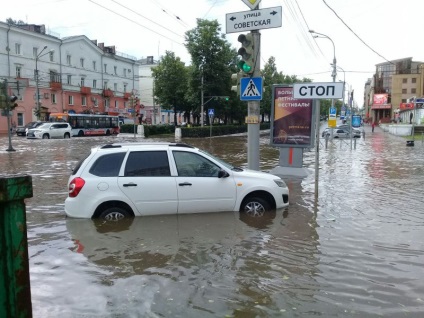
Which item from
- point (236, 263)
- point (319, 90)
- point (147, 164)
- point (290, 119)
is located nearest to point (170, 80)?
point (290, 119)

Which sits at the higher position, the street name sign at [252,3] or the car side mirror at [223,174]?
the street name sign at [252,3]

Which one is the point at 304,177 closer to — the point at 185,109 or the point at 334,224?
the point at 334,224

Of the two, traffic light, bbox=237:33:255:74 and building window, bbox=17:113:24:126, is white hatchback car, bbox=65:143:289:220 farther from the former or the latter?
building window, bbox=17:113:24:126

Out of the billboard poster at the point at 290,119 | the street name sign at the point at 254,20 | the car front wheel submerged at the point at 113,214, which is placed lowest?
the car front wheel submerged at the point at 113,214

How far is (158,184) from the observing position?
7129 millimetres

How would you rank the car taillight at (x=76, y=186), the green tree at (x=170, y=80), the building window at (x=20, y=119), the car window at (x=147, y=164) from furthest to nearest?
the green tree at (x=170, y=80), the building window at (x=20, y=119), the car window at (x=147, y=164), the car taillight at (x=76, y=186)

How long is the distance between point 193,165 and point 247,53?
12.5 ft

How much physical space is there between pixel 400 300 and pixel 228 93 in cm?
4190

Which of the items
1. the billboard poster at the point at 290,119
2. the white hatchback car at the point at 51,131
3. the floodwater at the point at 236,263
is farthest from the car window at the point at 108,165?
the white hatchback car at the point at 51,131

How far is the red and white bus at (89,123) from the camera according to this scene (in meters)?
46.0

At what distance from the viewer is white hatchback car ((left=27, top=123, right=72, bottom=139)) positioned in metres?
38.9

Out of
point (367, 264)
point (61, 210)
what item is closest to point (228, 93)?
point (61, 210)

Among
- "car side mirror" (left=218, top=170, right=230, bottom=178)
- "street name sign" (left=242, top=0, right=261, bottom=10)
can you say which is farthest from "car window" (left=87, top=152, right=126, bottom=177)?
"street name sign" (left=242, top=0, right=261, bottom=10)

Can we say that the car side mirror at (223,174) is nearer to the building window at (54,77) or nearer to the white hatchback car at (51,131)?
the white hatchback car at (51,131)
